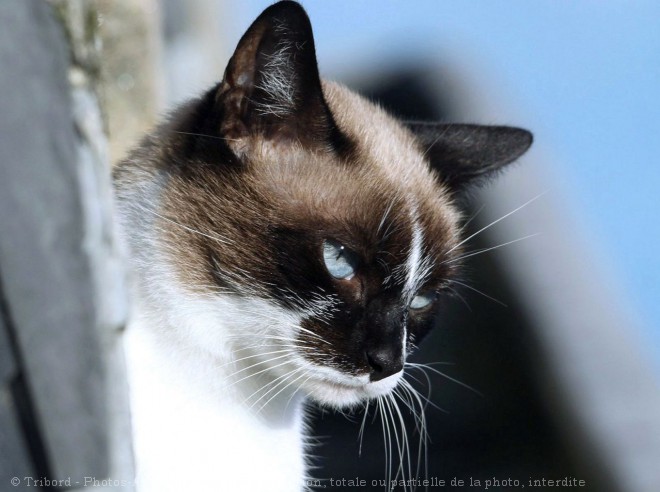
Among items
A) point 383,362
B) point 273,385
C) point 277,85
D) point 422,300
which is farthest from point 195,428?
point 277,85

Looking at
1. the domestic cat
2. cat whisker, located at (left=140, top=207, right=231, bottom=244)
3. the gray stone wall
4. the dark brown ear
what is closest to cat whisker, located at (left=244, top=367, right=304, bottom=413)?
the domestic cat

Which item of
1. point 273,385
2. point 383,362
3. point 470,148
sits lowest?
point 273,385

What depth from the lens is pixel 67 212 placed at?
40.7 inches

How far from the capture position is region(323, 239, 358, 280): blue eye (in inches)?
63.4

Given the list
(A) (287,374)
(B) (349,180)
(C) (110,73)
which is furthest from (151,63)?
(A) (287,374)

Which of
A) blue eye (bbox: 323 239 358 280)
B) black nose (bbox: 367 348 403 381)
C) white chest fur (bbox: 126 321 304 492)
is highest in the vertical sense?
blue eye (bbox: 323 239 358 280)

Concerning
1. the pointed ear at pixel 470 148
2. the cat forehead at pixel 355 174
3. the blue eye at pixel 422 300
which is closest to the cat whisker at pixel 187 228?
the cat forehead at pixel 355 174

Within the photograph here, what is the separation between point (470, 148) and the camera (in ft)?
6.72

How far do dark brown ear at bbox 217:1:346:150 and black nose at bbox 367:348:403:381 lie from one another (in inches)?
16.4

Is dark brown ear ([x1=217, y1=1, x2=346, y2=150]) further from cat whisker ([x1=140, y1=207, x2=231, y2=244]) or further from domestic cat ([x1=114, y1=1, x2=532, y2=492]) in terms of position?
cat whisker ([x1=140, y1=207, x2=231, y2=244])

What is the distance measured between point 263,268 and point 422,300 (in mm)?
368

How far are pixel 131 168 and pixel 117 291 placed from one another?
73 centimetres

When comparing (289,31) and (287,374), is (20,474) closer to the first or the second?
(287,374)

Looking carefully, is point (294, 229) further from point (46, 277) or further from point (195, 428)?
point (46, 277)
